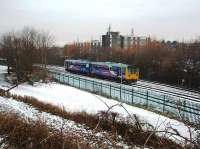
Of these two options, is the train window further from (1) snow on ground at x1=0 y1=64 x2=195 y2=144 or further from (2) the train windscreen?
(1) snow on ground at x1=0 y1=64 x2=195 y2=144

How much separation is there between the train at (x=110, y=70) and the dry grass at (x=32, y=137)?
1428 inches

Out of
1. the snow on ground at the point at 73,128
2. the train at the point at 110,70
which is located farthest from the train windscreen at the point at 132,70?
the snow on ground at the point at 73,128

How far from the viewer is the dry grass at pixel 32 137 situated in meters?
4.64

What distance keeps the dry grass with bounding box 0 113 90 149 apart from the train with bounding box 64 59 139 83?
3626 centimetres

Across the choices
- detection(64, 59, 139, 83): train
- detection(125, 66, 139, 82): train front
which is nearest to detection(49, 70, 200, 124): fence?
detection(64, 59, 139, 83): train

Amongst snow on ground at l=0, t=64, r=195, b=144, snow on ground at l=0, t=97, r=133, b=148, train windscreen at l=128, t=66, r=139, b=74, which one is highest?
snow on ground at l=0, t=97, r=133, b=148

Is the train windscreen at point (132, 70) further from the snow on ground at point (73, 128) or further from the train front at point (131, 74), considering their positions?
the snow on ground at point (73, 128)

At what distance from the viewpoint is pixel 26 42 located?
4728 cm

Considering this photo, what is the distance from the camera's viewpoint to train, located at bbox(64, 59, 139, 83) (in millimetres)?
43344

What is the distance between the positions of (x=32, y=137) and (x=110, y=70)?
132 feet

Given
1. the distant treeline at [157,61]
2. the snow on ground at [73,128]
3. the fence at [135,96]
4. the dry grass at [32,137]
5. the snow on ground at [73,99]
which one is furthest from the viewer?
the distant treeline at [157,61]

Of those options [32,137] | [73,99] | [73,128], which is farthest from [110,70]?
[32,137]

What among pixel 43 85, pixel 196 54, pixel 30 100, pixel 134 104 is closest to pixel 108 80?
pixel 43 85

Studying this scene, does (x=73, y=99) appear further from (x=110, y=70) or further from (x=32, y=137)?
(x=32, y=137)
